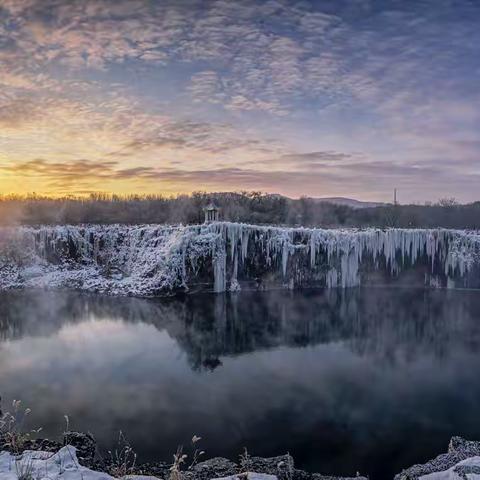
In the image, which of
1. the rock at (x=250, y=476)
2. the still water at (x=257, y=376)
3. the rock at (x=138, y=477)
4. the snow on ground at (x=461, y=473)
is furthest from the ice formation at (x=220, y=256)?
the snow on ground at (x=461, y=473)

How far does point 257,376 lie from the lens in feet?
41.0

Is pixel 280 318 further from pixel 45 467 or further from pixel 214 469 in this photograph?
pixel 45 467

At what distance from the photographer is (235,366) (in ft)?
44.1

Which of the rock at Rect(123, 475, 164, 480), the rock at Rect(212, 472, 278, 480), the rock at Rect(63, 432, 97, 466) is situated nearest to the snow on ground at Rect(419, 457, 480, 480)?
the rock at Rect(212, 472, 278, 480)

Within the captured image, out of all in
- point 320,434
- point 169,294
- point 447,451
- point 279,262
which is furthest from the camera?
point 279,262

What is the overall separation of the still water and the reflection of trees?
88mm

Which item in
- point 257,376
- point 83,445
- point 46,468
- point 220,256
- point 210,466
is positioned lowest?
point 257,376

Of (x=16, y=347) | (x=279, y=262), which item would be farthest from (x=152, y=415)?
(x=279, y=262)

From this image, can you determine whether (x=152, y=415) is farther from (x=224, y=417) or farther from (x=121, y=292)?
(x=121, y=292)

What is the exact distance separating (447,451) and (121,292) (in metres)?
19.9

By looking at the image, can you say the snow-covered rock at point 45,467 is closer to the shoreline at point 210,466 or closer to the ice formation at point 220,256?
the shoreline at point 210,466

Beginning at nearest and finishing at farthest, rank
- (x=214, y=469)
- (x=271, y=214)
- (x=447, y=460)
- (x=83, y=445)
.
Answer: (x=214, y=469)
(x=447, y=460)
(x=83, y=445)
(x=271, y=214)

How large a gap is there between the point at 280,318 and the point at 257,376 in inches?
290

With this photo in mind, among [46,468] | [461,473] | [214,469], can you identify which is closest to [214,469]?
[214,469]
